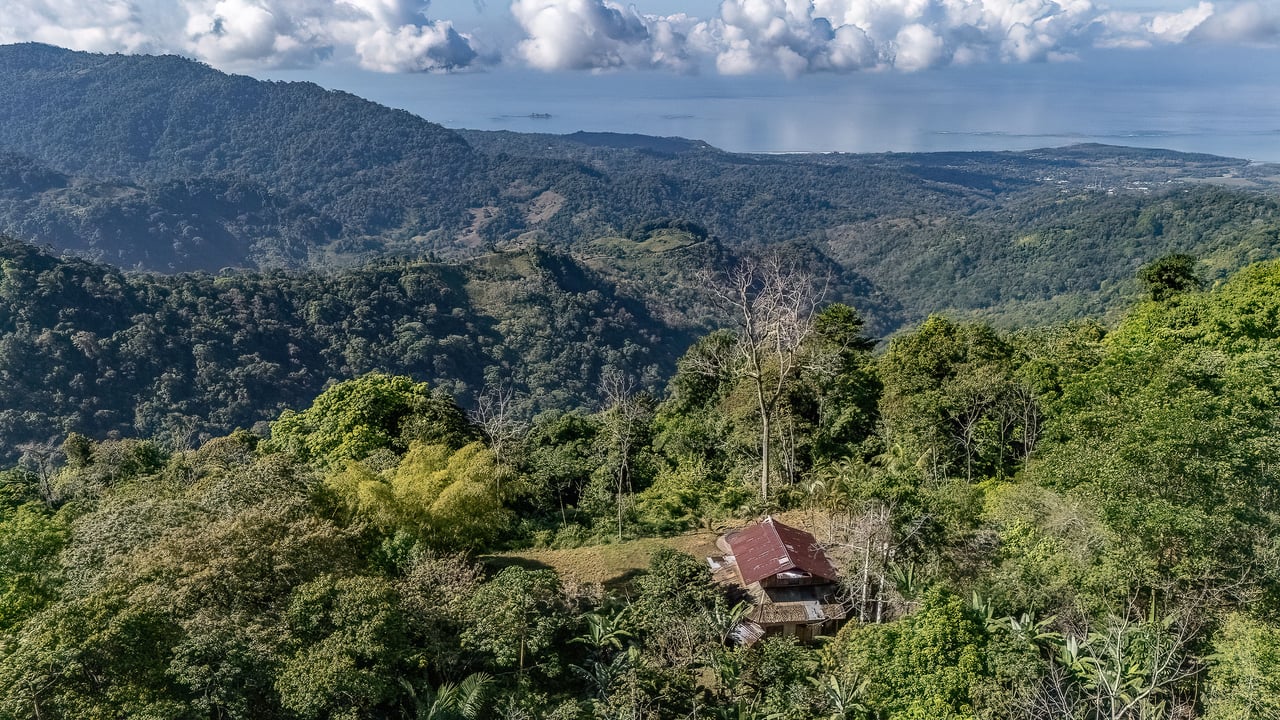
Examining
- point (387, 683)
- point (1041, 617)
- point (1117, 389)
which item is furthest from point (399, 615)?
point (1117, 389)

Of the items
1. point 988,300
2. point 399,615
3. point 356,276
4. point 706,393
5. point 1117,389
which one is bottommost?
point 988,300

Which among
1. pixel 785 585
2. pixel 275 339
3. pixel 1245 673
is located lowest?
pixel 275 339

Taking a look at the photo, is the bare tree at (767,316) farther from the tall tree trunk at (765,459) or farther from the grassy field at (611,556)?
the grassy field at (611,556)

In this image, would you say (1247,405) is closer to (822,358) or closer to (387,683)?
(822,358)

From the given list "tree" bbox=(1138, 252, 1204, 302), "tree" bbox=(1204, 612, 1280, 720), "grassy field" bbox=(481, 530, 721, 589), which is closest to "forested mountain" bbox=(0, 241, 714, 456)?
"grassy field" bbox=(481, 530, 721, 589)

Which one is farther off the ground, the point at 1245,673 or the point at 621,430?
the point at 1245,673

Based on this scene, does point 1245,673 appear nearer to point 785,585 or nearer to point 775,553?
point 785,585

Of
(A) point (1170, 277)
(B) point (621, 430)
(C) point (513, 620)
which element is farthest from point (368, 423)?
(A) point (1170, 277)

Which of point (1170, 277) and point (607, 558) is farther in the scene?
point (1170, 277)
